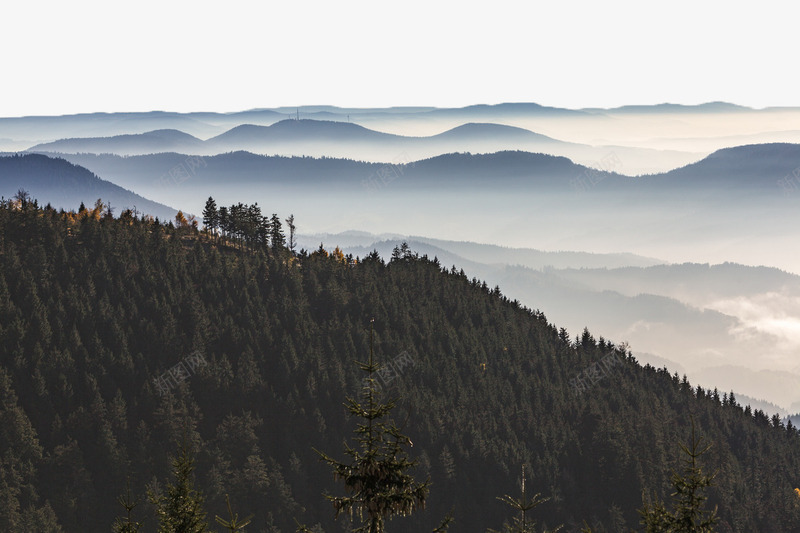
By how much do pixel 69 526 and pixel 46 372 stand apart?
A: 134 feet

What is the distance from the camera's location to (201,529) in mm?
36906

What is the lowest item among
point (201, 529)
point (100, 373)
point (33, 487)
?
point (33, 487)

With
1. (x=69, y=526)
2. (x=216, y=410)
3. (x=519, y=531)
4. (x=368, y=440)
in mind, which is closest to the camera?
(x=368, y=440)

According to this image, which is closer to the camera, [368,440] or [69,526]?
[368,440]

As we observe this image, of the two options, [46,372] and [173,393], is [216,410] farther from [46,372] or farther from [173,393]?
[46,372]

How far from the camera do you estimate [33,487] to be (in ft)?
520

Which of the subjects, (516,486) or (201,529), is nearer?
(201,529)

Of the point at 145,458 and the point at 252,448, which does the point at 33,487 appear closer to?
the point at 145,458

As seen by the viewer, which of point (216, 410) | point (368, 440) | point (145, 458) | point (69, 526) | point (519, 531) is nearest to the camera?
point (368, 440)

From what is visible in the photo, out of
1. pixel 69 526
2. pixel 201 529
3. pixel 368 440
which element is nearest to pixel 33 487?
pixel 69 526

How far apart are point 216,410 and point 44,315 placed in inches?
1830

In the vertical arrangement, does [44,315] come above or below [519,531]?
below

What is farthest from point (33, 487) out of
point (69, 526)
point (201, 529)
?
point (201, 529)

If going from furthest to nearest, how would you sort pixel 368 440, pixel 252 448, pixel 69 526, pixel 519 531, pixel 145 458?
pixel 252 448 → pixel 145 458 → pixel 69 526 → pixel 519 531 → pixel 368 440
